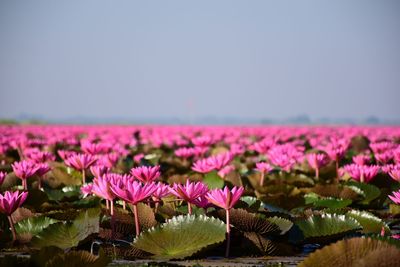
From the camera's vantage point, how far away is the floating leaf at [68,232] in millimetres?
2510

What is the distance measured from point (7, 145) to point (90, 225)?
5.81 metres

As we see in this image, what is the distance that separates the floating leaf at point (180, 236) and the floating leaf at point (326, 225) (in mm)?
521

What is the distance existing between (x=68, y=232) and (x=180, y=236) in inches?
20.5

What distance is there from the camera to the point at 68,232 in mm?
2547

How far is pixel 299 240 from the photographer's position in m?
2.75

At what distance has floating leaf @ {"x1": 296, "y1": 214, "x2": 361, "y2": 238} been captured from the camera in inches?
108

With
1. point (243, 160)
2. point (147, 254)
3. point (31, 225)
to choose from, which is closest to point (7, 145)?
point (243, 160)

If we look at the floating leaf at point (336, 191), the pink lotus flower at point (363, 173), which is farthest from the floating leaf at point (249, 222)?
the pink lotus flower at point (363, 173)

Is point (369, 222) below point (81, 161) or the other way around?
below

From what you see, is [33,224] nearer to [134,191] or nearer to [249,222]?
[134,191]

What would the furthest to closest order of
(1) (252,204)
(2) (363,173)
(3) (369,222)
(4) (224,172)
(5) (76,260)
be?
(4) (224,172) < (2) (363,173) < (1) (252,204) < (3) (369,222) < (5) (76,260)

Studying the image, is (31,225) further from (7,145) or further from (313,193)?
(7,145)

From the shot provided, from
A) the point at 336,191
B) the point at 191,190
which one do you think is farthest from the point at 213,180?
the point at 191,190

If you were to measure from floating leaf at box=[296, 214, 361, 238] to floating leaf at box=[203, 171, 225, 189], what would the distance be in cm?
147
